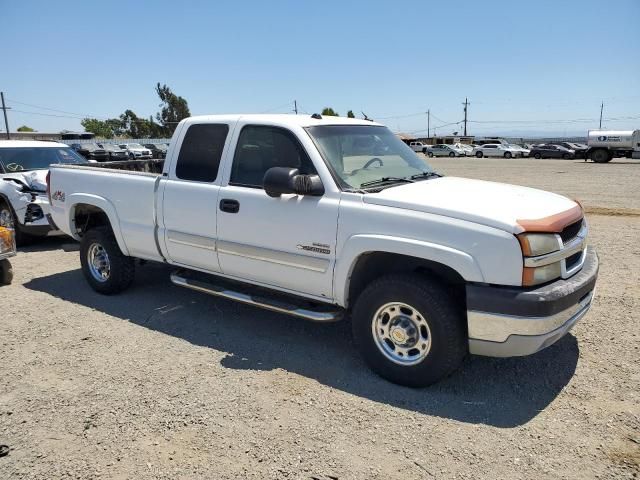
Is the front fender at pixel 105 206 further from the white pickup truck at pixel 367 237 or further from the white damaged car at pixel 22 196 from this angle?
the white damaged car at pixel 22 196

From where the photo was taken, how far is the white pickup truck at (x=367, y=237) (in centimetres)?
320

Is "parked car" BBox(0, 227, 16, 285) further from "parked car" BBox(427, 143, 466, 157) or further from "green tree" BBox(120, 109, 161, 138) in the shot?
"green tree" BBox(120, 109, 161, 138)

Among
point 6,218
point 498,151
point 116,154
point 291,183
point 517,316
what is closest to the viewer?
point 517,316

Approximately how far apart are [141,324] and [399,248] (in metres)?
2.90

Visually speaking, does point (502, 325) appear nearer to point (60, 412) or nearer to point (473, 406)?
point (473, 406)

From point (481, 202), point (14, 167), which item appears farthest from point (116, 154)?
point (481, 202)

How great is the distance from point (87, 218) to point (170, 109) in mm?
79708

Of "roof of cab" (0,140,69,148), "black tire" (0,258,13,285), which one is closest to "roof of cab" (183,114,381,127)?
"black tire" (0,258,13,285)

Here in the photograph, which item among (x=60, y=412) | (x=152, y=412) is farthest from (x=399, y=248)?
(x=60, y=412)

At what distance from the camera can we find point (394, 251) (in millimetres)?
3465

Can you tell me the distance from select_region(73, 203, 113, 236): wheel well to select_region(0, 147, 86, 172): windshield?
11.9ft

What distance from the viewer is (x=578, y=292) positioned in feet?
11.2

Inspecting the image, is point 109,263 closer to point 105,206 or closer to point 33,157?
point 105,206

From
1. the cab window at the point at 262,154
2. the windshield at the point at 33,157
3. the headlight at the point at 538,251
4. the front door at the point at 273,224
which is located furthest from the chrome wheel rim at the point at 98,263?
the headlight at the point at 538,251
